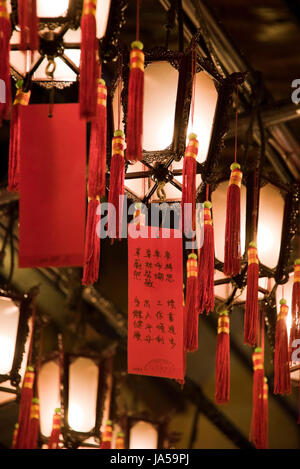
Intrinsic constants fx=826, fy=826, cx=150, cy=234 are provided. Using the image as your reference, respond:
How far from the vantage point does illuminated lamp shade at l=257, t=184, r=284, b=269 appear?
370cm

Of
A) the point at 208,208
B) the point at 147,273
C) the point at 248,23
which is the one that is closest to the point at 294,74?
the point at 248,23

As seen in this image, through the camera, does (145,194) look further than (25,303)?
No

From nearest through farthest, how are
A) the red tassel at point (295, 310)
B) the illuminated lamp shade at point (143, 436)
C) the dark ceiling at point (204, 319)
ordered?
1. the red tassel at point (295, 310)
2. the dark ceiling at point (204, 319)
3. the illuminated lamp shade at point (143, 436)

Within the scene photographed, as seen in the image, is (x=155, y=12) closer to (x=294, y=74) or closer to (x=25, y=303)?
(x=294, y=74)

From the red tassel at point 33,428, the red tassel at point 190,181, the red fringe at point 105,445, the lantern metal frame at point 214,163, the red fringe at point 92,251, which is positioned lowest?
the red tassel at point 33,428

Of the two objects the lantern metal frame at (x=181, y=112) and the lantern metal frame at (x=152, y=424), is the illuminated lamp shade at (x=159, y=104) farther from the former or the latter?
the lantern metal frame at (x=152, y=424)

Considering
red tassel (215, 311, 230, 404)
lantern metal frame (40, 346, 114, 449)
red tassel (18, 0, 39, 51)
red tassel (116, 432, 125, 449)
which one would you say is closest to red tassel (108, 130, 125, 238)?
red tassel (18, 0, 39, 51)

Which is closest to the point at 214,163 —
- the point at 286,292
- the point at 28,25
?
the point at 28,25

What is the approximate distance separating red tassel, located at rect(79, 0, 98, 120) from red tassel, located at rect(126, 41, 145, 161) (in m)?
0.19

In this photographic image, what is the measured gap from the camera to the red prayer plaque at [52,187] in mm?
→ 2541

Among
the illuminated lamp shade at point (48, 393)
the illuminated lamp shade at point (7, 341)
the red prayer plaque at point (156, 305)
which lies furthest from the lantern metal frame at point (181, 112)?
the illuminated lamp shade at point (48, 393)

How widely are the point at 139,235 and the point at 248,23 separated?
5.90ft

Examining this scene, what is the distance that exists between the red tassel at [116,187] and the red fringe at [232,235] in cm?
51

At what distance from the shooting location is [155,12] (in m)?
4.25
